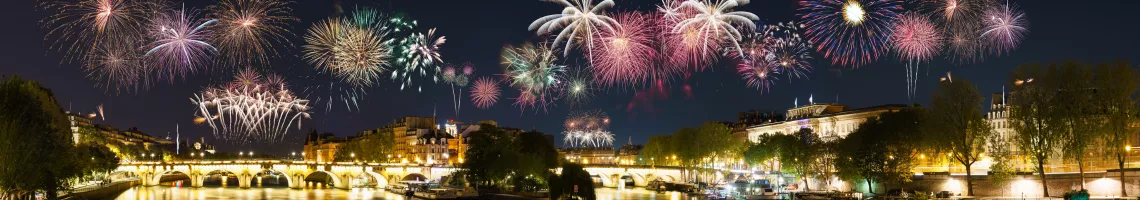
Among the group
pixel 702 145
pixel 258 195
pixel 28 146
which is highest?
pixel 28 146

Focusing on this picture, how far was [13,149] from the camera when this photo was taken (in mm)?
50906

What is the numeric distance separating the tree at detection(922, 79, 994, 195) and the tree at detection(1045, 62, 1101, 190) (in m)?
8.21

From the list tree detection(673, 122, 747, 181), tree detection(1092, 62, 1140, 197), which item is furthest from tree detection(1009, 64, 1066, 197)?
tree detection(673, 122, 747, 181)

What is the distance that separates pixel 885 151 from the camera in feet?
240

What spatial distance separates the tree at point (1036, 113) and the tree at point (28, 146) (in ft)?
177

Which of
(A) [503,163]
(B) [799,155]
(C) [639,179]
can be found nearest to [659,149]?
(C) [639,179]

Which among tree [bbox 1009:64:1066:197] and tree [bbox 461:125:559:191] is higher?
Result: tree [bbox 1009:64:1066:197]

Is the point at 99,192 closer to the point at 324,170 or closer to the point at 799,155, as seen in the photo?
the point at 324,170

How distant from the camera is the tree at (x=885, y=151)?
7262 centimetres

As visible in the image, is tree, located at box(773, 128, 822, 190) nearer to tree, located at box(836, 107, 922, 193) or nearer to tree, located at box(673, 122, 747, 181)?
tree, located at box(836, 107, 922, 193)

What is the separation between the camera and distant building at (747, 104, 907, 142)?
Result: 116m

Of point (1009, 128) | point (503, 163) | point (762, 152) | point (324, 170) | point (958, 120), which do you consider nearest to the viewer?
point (1009, 128)

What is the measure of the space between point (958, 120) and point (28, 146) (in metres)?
54.3

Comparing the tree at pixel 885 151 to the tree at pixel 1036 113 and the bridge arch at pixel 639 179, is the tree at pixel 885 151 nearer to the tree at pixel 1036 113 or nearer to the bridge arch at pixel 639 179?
the tree at pixel 1036 113
